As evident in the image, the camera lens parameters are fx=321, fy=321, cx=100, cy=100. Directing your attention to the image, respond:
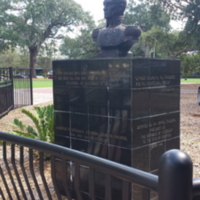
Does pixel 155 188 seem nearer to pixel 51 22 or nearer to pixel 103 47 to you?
pixel 103 47

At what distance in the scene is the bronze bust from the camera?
14.1ft

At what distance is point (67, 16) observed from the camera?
168 ft

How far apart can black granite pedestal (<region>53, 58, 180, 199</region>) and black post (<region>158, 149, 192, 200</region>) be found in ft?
8.24

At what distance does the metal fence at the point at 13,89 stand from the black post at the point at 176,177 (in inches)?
432

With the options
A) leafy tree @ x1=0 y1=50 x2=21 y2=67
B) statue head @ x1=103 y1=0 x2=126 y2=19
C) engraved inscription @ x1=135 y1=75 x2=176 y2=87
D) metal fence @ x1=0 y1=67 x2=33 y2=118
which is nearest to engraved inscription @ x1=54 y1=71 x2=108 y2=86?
engraved inscription @ x1=135 y1=75 x2=176 y2=87

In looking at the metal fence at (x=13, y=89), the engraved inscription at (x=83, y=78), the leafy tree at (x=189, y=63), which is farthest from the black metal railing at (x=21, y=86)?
the leafy tree at (x=189, y=63)

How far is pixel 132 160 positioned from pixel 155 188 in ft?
8.25

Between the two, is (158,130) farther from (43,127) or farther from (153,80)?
(43,127)

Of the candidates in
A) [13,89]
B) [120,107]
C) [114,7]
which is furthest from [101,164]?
[13,89]

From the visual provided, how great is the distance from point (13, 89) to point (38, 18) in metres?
38.4

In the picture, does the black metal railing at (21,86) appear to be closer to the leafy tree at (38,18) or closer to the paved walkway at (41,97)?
the paved walkway at (41,97)

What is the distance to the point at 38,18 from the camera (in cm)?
4981

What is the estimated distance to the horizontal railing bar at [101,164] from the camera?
139 centimetres

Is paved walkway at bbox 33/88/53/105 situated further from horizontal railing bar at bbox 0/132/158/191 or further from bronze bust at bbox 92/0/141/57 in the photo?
horizontal railing bar at bbox 0/132/158/191
